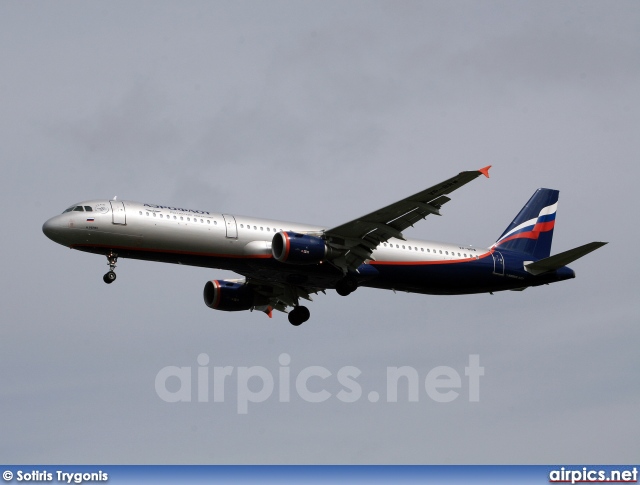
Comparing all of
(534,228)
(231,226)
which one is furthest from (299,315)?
(534,228)

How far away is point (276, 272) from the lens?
184 feet

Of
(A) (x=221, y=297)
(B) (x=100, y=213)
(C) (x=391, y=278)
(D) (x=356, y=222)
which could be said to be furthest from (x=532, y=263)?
(B) (x=100, y=213)

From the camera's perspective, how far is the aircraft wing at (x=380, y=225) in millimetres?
52650

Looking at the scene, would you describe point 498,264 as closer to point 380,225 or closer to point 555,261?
point 555,261

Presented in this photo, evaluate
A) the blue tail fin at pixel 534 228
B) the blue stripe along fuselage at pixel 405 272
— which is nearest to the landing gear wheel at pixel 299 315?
the blue stripe along fuselage at pixel 405 272

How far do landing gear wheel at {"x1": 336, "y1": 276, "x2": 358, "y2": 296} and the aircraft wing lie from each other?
2.45 ft

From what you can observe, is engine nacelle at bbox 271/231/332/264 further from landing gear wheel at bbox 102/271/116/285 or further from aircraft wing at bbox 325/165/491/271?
landing gear wheel at bbox 102/271/116/285

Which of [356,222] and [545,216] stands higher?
[545,216]

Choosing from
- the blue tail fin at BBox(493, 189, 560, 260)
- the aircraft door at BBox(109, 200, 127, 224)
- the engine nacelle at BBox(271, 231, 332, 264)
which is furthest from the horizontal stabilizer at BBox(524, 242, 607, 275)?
the aircraft door at BBox(109, 200, 127, 224)

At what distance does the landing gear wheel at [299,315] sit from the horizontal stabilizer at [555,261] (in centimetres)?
1189

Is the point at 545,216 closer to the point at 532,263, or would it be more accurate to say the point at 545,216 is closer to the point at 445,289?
the point at 532,263

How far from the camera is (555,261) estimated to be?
6075 centimetres

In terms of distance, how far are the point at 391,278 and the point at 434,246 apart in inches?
120

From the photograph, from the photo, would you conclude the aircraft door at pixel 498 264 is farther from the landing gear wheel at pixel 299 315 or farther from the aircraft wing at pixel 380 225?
the landing gear wheel at pixel 299 315
